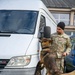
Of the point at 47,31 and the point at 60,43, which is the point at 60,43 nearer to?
the point at 60,43

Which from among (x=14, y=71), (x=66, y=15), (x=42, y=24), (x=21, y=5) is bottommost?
(x=14, y=71)

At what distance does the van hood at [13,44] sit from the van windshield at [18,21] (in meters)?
0.34

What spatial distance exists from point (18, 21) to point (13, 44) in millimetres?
1113

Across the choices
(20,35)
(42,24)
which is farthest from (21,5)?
(20,35)

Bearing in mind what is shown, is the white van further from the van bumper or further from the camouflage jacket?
the camouflage jacket

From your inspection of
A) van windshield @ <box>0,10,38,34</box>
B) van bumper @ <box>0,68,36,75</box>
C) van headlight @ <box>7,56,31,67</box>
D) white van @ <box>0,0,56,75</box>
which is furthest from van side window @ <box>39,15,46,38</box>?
van bumper @ <box>0,68,36,75</box>

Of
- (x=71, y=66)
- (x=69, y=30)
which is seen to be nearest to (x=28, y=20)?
(x=71, y=66)

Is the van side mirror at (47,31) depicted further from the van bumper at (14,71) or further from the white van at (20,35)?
the van bumper at (14,71)

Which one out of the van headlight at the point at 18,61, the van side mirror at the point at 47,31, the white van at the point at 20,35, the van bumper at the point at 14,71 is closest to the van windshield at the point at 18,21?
the white van at the point at 20,35

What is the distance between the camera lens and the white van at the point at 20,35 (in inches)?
254

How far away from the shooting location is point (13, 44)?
6773 millimetres

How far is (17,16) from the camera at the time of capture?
7.87 meters

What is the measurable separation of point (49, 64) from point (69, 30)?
31.6m

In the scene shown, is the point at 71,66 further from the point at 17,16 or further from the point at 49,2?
the point at 49,2
